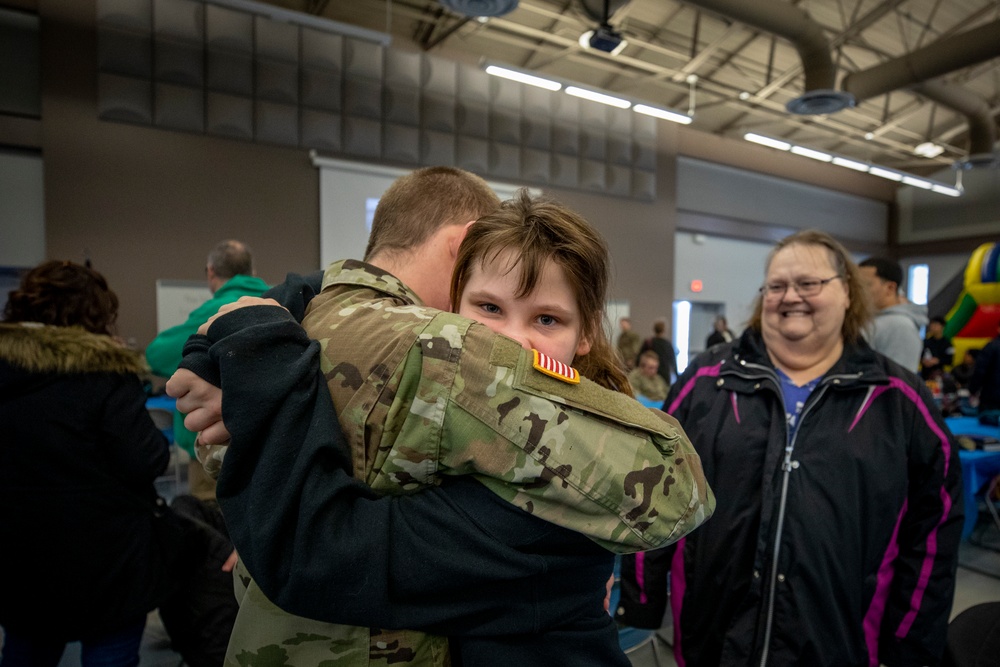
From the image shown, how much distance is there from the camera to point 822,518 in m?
1.44

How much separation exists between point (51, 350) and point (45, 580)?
719mm

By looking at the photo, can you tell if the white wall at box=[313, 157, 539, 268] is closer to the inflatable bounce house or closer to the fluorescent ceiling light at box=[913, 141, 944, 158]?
the inflatable bounce house

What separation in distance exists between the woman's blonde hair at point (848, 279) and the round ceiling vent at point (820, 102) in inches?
247

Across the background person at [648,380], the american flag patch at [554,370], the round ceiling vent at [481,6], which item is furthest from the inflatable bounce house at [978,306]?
the american flag patch at [554,370]

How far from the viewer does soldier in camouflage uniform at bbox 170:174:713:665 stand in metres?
0.66

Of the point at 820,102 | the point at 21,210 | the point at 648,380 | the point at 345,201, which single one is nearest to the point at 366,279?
the point at 648,380

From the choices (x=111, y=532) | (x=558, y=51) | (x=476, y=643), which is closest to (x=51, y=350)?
(x=111, y=532)

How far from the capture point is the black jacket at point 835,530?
1435 millimetres

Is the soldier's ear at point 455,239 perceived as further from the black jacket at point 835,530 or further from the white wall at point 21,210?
the white wall at point 21,210

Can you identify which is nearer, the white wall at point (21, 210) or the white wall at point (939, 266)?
the white wall at point (21, 210)

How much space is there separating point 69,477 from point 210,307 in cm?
117

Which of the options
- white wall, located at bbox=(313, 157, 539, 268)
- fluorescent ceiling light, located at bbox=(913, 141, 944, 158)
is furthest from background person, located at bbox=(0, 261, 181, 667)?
fluorescent ceiling light, located at bbox=(913, 141, 944, 158)

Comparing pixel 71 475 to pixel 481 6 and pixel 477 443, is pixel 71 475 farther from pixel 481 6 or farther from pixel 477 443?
pixel 481 6

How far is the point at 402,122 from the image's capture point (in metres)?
7.48
